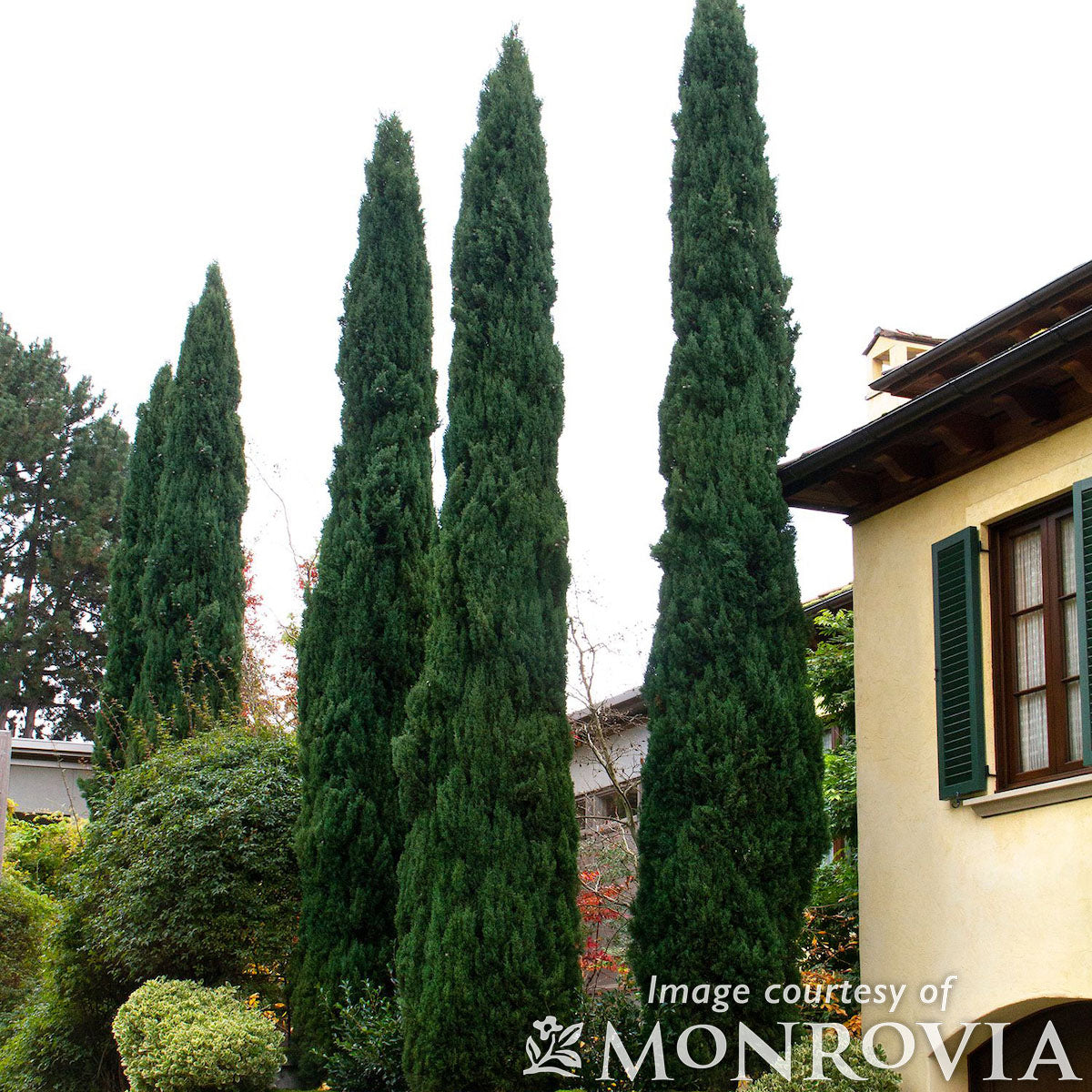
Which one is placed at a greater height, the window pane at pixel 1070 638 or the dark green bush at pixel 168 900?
the window pane at pixel 1070 638

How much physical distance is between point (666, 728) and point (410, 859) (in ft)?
8.38

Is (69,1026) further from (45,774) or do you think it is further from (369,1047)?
(45,774)

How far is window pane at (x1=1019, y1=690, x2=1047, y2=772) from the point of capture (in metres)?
8.26

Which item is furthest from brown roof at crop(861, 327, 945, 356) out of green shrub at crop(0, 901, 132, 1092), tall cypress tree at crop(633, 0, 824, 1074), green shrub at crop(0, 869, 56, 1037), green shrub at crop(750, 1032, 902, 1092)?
A: green shrub at crop(0, 869, 56, 1037)

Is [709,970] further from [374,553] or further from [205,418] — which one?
[205,418]

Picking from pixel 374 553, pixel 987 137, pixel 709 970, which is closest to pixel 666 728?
pixel 709 970

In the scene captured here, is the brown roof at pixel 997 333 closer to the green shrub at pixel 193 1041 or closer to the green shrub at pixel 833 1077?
the green shrub at pixel 833 1077

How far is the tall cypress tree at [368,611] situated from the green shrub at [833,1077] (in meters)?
5.10

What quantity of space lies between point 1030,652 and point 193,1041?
773cm

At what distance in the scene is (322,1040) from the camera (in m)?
12.6

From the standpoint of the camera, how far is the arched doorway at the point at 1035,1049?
8.66 meters

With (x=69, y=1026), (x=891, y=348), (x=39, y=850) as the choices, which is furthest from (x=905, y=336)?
(x=39, y=850)

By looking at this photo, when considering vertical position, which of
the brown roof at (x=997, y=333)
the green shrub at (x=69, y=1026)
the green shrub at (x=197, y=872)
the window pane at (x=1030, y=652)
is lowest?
the green shrub at (x=69, y=1026)

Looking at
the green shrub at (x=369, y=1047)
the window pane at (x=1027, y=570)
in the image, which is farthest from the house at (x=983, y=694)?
the green shrub at (x=369, y=1047)
